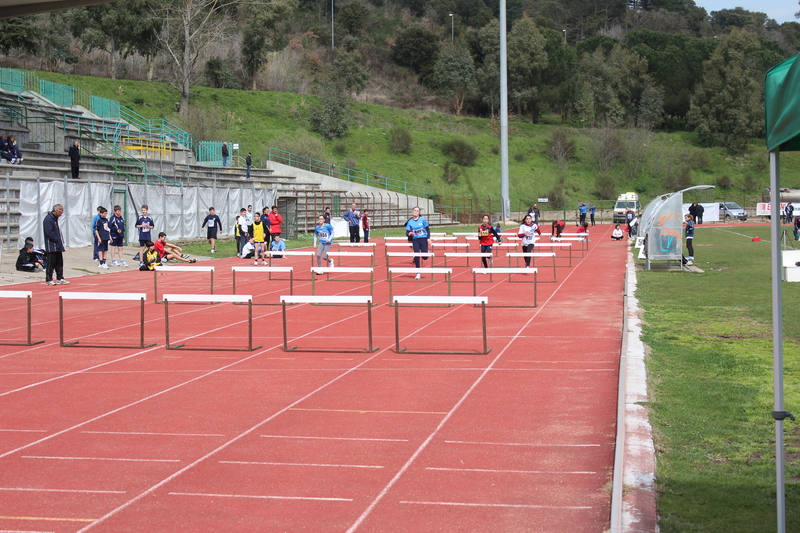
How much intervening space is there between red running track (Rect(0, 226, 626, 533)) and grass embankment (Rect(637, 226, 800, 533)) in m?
0.56

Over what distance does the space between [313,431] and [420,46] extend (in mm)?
96561

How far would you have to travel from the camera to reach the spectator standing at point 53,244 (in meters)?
20.7

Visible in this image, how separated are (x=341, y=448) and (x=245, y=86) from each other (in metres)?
81.2

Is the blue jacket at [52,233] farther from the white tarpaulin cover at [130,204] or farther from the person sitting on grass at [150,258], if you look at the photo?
the white tarpaulin cover at [130,204]

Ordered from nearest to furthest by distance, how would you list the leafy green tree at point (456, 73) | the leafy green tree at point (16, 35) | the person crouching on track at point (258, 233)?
1. the person crouching on track at point (258, 233)
2. the leafy green tree at point (16, 35)
3. the leafy green tree at point (456, 73)

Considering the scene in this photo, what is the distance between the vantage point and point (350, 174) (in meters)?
66.9

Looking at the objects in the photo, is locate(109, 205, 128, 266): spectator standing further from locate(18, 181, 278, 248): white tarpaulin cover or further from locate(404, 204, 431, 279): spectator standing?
locate(404, 204, 431, 279): spectator standing

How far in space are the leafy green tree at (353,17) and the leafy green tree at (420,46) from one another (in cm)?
662

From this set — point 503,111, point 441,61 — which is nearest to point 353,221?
point 503,111

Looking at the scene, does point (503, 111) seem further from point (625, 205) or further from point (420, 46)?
point (420, 46)

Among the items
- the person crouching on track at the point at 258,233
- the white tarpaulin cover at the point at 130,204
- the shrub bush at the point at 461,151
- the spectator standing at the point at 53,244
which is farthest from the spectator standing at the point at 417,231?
the shrub bush at the point at 461,151

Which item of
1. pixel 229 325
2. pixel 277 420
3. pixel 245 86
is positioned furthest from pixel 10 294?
pixel 245 86

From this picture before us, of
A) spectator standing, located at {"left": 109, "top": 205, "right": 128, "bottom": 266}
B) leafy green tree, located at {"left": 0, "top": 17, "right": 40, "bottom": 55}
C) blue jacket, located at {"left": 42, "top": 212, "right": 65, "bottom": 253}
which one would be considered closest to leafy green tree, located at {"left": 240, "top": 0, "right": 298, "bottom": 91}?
leafy green tree, located at {"left": 0, "top": 17, "right": 40, "bottom": 55}

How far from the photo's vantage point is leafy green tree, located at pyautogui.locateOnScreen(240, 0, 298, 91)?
238 ft
